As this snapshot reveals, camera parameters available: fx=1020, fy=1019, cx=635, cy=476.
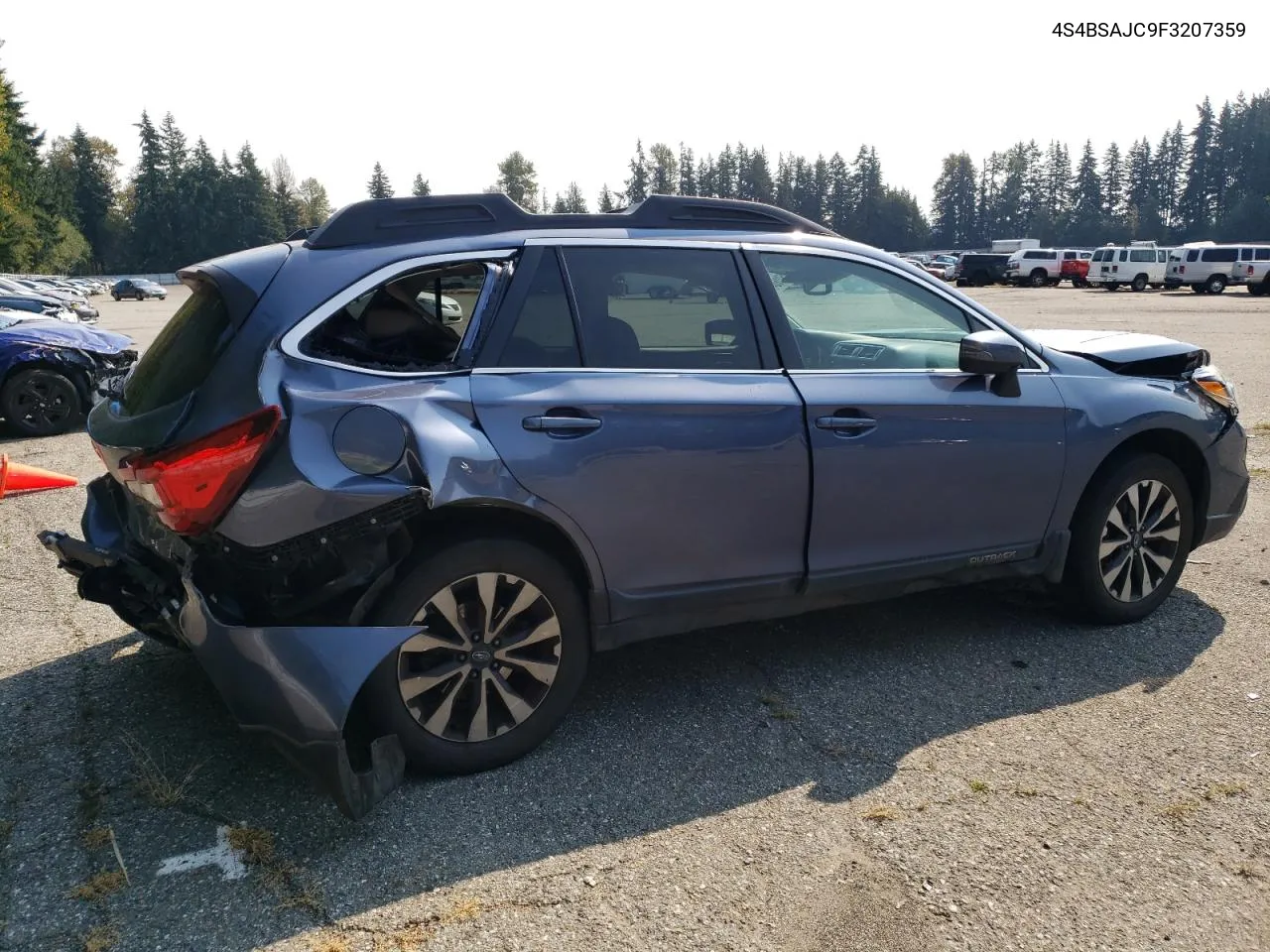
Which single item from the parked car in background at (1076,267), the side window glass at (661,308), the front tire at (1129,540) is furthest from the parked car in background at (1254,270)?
the side window glass at (661,308)

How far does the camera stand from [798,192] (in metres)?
143

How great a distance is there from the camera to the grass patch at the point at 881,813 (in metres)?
3.10

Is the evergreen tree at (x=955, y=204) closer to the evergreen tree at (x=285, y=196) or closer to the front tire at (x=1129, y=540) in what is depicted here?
the evergreen tree at (x=285, y=196)

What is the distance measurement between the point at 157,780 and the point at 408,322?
5.60ft

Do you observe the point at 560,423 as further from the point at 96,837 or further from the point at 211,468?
the point at 96,837

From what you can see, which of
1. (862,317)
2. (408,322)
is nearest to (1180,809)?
(862,317)

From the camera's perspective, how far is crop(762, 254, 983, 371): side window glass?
12.9 feet

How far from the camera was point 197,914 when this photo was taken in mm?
2662

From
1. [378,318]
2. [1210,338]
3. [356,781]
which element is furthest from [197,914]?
[1210,338]

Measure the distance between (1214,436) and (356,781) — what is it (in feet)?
13.3

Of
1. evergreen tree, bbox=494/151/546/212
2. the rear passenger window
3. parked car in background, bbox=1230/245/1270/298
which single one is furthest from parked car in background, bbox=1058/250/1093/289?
evergreen tree, bbox=494/151/546/212

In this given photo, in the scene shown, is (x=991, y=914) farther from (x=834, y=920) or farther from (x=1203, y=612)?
(x=1203, y=612)

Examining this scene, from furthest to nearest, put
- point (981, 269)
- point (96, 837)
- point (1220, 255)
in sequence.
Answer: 1. point (981, 269)
2. point (1220, 255)
3. point (96, 837)

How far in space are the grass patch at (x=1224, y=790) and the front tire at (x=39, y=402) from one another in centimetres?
1052
